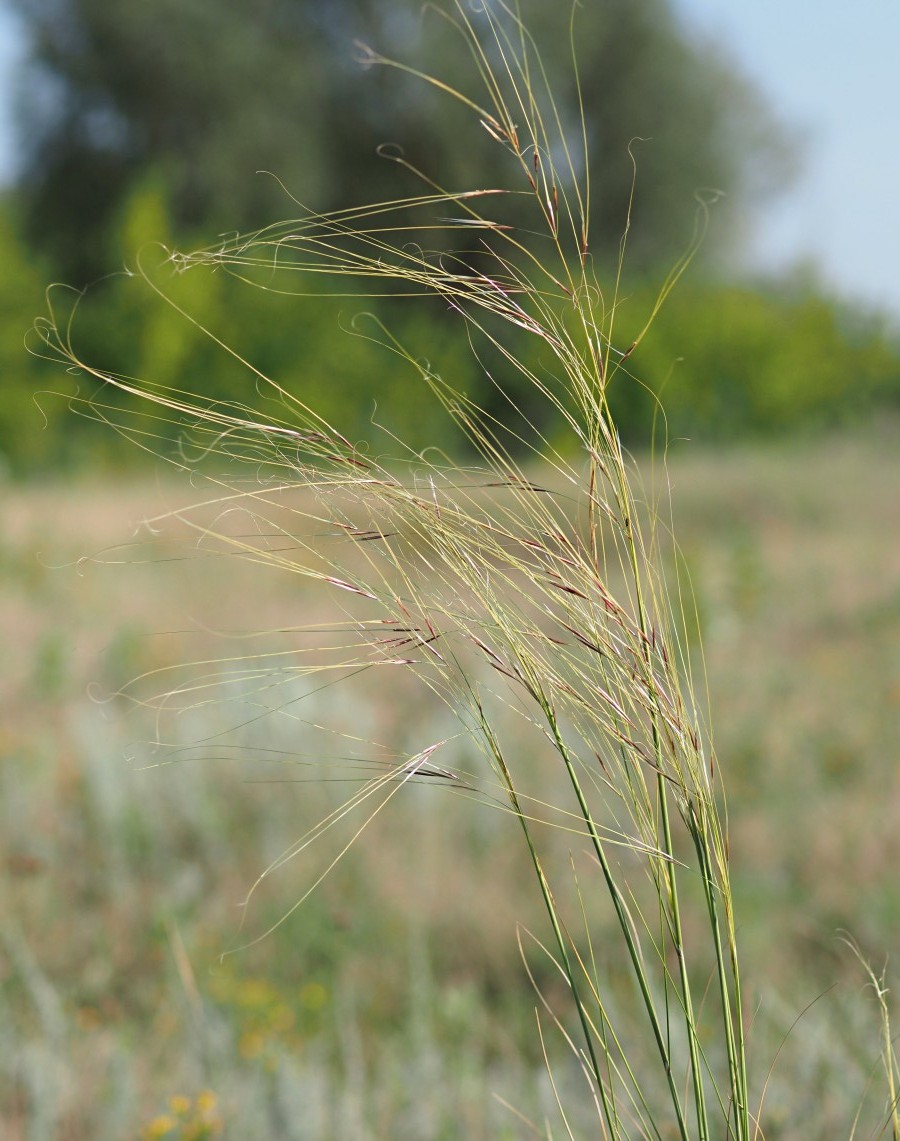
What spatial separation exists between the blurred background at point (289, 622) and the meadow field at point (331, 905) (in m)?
0.01

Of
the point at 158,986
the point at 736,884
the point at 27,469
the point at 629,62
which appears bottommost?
the point at 27,469

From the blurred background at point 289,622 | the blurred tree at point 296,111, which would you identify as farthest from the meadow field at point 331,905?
the blurred tree at point 296,111

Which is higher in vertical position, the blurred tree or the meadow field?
the blurred tree

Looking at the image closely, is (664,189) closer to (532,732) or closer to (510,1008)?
(532,732)

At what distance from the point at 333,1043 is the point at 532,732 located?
2.10 m

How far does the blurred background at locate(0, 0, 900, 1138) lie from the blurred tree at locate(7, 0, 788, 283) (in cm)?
8

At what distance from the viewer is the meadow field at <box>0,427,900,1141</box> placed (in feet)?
6.62

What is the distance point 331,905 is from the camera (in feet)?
11.0

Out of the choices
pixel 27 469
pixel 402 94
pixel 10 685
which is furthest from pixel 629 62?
pixel 10 685

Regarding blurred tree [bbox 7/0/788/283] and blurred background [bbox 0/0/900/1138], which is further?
blurred tree [bbox 7/0/788/283]

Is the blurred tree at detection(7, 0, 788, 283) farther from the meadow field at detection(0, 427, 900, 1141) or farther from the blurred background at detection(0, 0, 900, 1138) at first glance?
the meadow field at detection(0, 427, 900, 1141)

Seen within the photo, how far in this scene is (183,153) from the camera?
23000 mm

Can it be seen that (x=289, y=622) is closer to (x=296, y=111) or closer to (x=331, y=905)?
(x=331, y=905)

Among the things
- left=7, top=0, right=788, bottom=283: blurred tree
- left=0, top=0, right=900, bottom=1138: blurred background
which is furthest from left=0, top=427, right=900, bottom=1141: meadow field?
left=7, top=0, right=788, bottom=283: blurred tree
